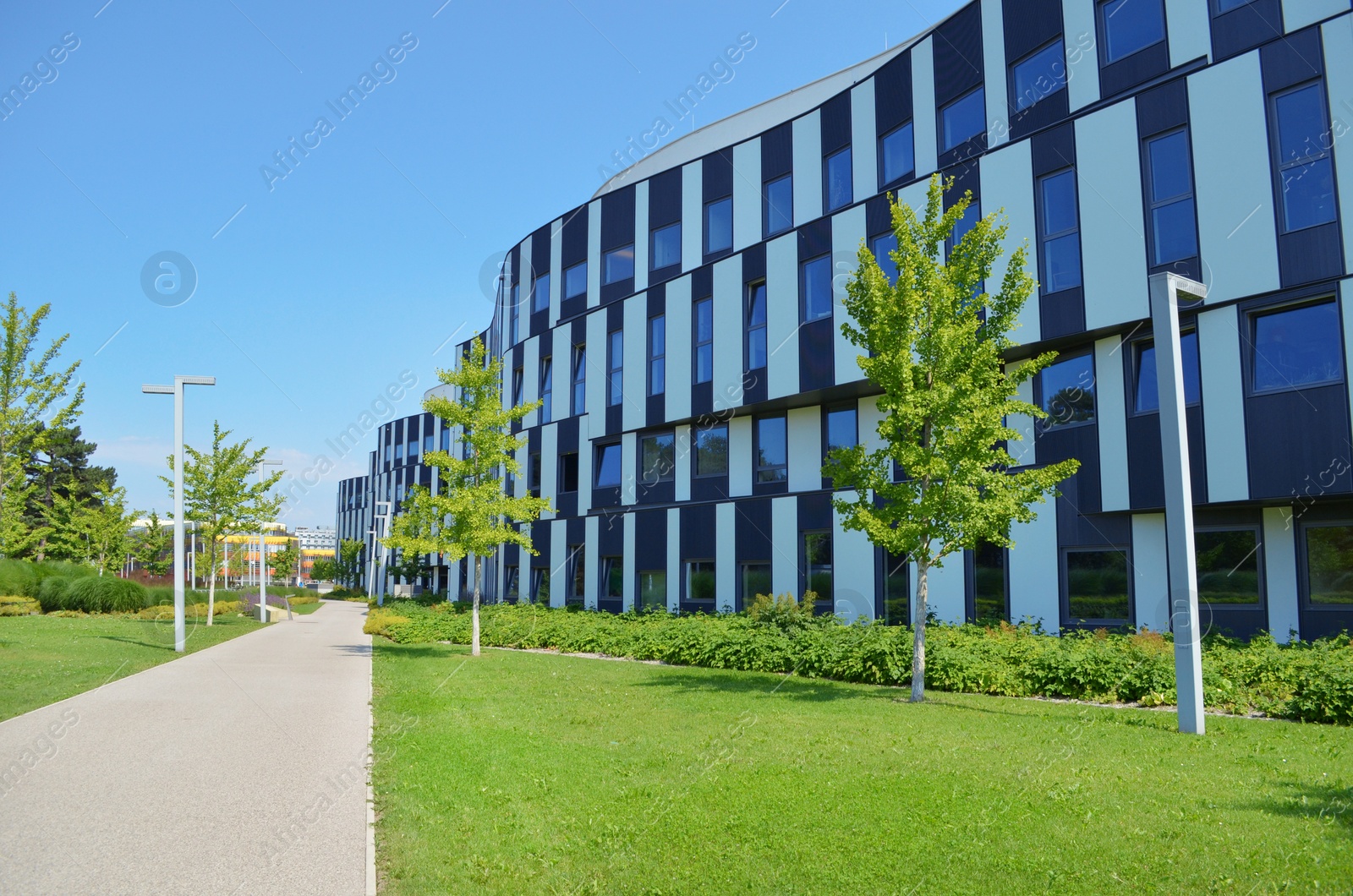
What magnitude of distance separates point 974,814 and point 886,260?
17.5 metres

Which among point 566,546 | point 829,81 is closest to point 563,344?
point 566,546

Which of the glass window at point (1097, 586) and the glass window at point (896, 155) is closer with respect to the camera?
the glass window at point (1097, 586)

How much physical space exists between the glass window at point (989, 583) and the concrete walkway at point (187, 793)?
1234 centimetres

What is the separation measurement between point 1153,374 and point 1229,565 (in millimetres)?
3571

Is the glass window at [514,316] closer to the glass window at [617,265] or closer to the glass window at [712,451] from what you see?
the glass window at [617,265]

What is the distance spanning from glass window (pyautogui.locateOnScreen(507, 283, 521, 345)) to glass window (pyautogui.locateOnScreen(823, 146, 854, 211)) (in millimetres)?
16588

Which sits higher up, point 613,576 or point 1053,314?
point 1053,314

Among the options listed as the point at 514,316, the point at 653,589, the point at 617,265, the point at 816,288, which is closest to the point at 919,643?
the point at 816,288

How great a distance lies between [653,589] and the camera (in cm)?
2958

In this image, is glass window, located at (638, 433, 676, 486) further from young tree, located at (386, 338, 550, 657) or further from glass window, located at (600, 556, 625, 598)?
young tree, located at (386, 338, 550, 657)

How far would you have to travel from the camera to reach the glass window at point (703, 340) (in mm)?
28219

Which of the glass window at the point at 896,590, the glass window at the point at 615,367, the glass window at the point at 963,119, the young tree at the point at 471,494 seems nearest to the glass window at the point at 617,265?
the glass window at the point at 615,367

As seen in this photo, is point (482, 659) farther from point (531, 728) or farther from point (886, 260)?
point (886, 260)

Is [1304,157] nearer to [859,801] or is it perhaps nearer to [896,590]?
[896,590]
